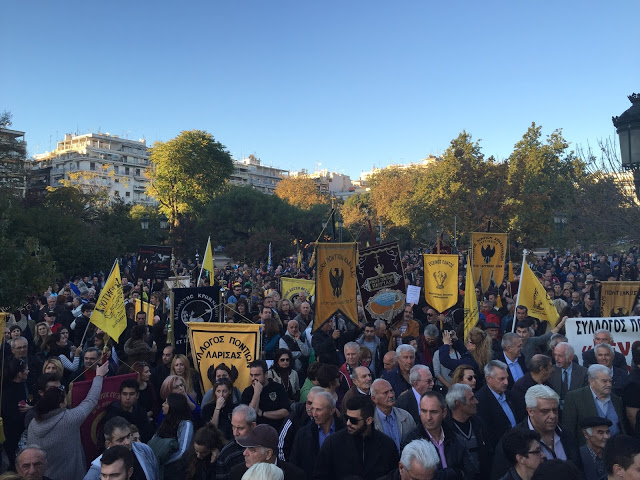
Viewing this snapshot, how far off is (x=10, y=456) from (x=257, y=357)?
2.78m

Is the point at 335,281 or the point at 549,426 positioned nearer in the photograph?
the point at 549,426

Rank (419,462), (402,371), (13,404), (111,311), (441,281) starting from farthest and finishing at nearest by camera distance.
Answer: (441,281) < (111,311) < (402,371) < (13,404) < (419,462)

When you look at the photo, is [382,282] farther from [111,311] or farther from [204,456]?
[204,456]

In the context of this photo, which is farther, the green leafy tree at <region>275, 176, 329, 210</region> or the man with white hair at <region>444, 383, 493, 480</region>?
the green leafy tree at <region>275, 176, 329, 210</region>

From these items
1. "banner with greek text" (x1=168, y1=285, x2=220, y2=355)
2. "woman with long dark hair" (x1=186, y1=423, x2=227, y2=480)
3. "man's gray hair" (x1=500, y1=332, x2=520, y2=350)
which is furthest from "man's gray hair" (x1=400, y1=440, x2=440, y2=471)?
"banner with greek text" (x1=168, y1=285, x2=220, y2=355)

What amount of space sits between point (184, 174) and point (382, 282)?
54755 mm

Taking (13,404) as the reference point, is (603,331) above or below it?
above

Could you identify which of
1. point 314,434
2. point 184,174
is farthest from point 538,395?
point 184,174

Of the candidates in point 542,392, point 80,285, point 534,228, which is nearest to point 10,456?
point 542,392

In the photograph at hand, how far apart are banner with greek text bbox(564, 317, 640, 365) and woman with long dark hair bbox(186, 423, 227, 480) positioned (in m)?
5.10

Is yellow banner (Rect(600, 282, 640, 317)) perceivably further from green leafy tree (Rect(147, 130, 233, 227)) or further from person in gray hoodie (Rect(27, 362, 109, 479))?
green leafy tree (Rect(147, 130, 233, 227))

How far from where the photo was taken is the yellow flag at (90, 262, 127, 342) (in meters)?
9.38

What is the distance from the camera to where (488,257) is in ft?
48.6

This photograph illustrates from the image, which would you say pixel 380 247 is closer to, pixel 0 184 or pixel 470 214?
pixel 470 214
